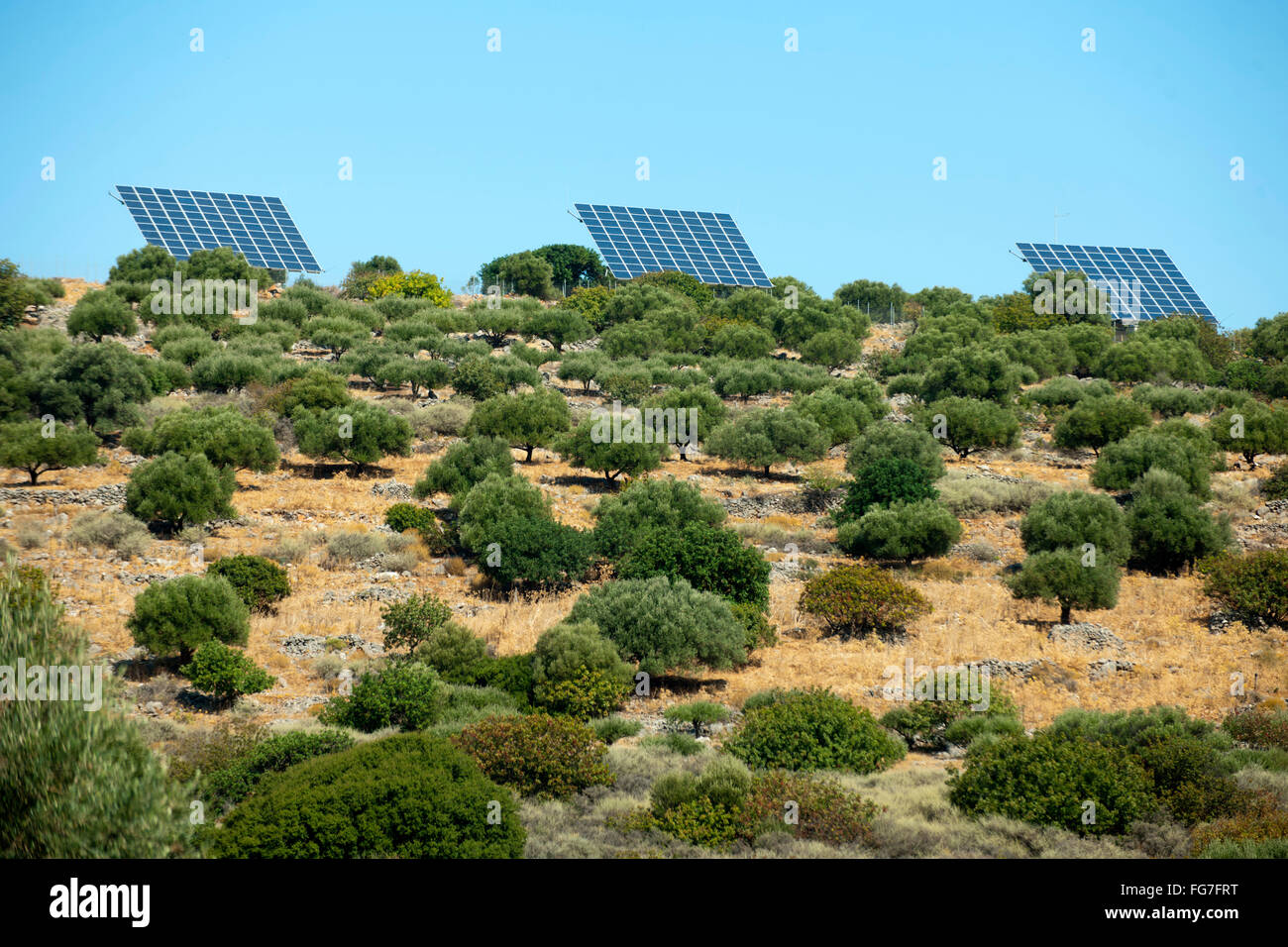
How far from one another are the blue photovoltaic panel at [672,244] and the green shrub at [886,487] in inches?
2077

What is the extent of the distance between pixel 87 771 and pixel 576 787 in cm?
785

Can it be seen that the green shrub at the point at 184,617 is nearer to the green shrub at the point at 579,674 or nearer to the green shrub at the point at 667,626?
the green shrub at the point at 579,674

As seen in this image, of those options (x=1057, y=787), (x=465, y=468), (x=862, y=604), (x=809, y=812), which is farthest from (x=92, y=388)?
(x=1057, y=787)

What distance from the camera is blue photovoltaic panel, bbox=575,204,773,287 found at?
89625 mm

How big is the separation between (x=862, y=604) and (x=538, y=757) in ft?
40.8

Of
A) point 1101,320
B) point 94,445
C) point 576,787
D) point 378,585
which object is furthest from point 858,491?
point 1101,320

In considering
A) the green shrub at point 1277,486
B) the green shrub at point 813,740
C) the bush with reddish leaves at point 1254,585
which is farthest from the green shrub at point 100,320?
the green shrub at point 1277,486

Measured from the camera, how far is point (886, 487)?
3653 centimetres

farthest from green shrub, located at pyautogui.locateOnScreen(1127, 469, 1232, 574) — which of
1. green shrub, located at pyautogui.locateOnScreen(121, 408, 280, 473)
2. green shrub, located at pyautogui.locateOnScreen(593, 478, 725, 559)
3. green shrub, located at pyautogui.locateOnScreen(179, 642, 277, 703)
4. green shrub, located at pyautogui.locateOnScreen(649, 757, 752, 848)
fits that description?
green shrub, located at pyautogui.locateOnScreen(121, 408, 280, 473)

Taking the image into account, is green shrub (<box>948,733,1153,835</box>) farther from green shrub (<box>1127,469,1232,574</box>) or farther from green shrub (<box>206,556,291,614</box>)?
green shrub (<box>206,556,291,614</box>)
